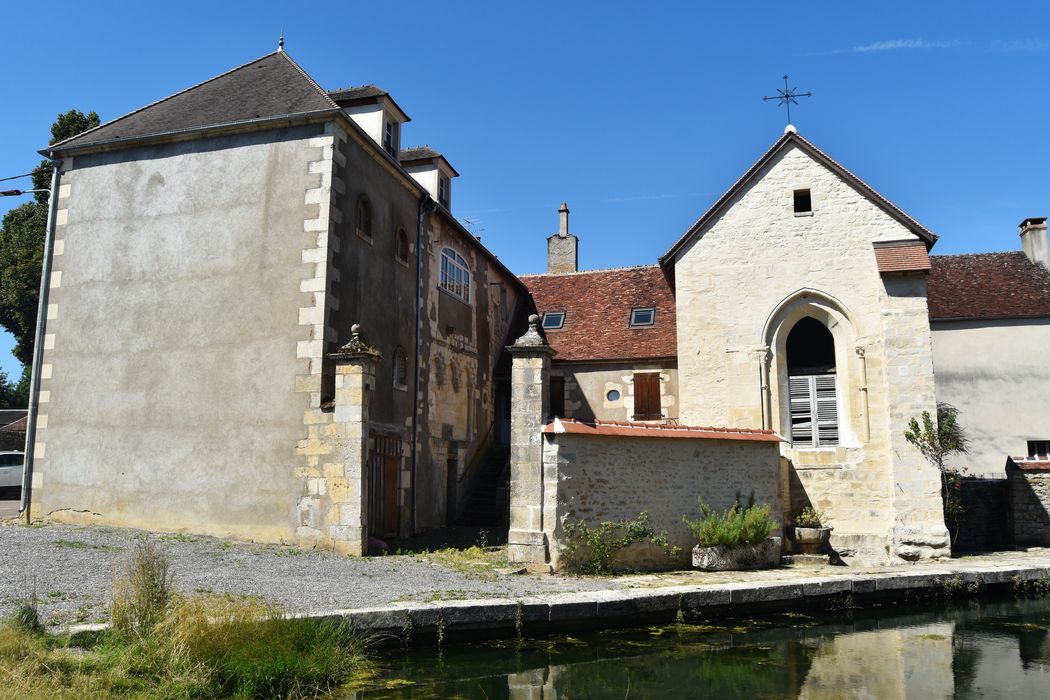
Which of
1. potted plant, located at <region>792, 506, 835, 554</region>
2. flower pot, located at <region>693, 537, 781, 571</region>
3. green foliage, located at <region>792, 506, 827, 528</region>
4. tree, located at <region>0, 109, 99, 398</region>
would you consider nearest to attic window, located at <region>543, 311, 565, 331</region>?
green foliage, located at <region>792, 506, 827, 528</region>

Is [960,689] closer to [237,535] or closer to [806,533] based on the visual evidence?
[806,533]

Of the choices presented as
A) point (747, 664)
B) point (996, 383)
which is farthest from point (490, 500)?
point (996, 383)

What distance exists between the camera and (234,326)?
13305 millimetres

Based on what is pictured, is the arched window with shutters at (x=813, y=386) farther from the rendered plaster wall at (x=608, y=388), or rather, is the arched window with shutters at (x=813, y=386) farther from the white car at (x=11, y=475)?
the white car at (x=11, y=475)

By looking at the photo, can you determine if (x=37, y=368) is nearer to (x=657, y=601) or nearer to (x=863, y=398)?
(x=657, y=601)

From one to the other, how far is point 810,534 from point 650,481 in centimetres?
363

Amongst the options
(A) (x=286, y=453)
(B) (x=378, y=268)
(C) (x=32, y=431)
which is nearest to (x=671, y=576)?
(A) (x=286, y=453)

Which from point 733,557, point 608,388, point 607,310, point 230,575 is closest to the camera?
point 230,575

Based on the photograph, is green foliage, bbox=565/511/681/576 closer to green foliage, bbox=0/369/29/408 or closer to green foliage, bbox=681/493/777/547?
green foliage, bbox=681/493/777/547

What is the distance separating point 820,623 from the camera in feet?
31.7

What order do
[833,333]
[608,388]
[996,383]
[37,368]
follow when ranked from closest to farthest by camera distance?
[37,368] < [833,333] < [608,388] < [996,383]

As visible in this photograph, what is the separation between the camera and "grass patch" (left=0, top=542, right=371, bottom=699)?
5359 mm

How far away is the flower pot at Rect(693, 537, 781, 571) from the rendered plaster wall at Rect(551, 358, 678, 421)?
21.9 ft

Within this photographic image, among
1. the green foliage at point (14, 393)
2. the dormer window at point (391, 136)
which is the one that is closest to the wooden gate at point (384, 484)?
the dormer window at point (391, 136)
